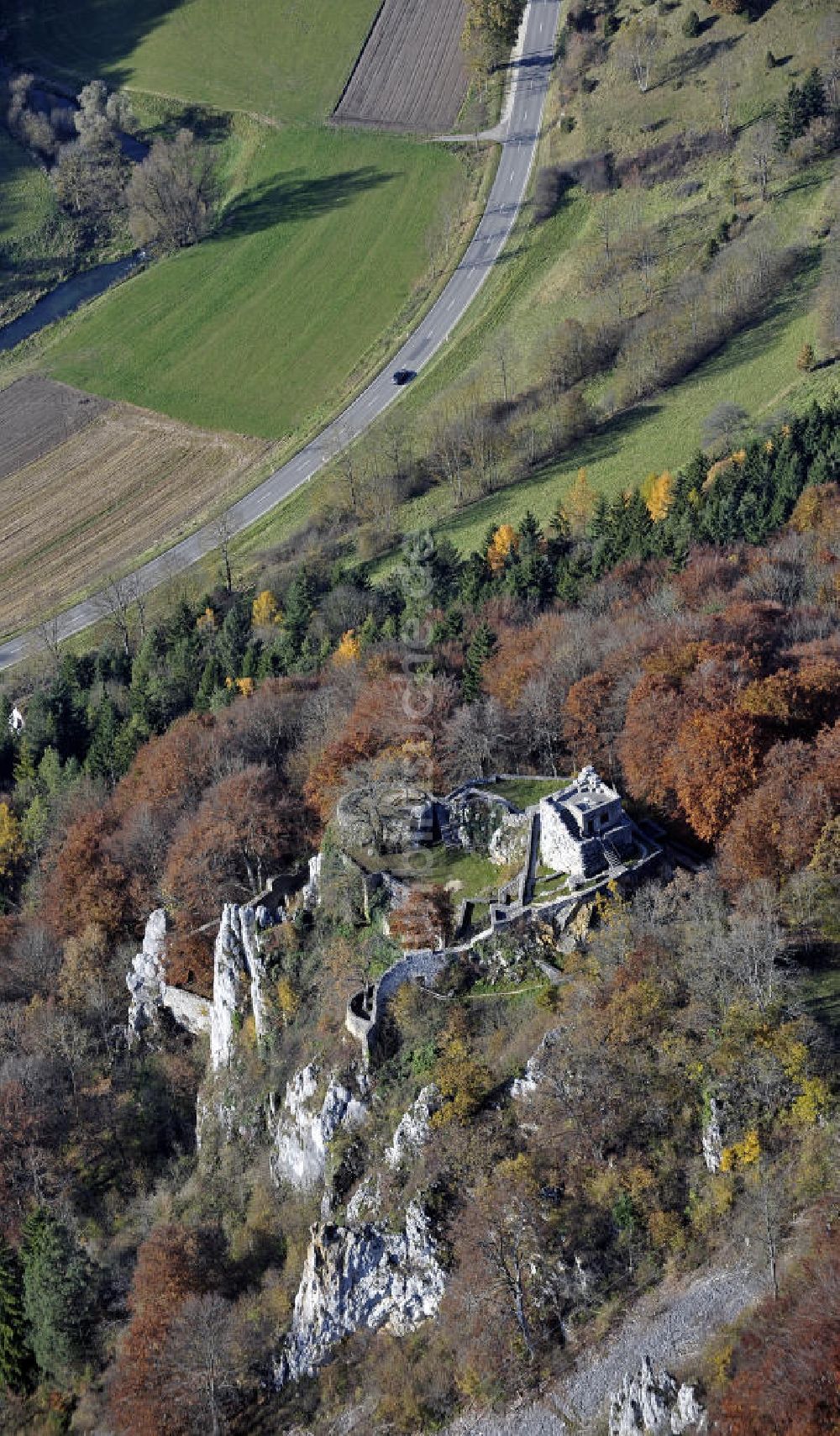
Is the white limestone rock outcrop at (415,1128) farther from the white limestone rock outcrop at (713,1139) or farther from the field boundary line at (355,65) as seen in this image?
the field boundary line at (355,65)

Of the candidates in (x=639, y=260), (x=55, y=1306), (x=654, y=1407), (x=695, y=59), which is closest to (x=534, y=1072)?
(x=654, y=1407)

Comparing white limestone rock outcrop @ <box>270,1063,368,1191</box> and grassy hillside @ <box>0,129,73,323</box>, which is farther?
grassy hillside @ <box>0,129,73,323</box>

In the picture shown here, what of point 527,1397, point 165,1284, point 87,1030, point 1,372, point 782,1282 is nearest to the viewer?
point 782,1282

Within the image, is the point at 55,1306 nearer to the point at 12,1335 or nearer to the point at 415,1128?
the point at 12,1335

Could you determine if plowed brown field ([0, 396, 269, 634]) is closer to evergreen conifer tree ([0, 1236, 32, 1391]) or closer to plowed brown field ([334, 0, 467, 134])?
plowed brown field ([334, 0, 467, 134])

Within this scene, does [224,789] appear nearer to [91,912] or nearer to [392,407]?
[91,912]

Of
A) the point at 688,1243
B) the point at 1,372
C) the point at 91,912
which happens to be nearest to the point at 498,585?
the point at 91,912

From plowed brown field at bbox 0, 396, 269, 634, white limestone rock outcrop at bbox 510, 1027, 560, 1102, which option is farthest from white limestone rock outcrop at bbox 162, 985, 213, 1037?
plowed brown field at bbox 0, 396, 269, 634
